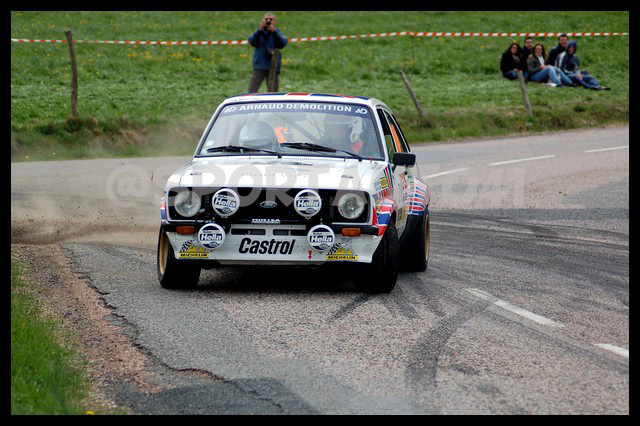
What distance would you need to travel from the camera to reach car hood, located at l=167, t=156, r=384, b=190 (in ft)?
26.8

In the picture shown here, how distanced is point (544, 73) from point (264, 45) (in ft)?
Answer: 36.5

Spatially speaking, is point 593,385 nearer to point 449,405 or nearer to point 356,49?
point 449,405

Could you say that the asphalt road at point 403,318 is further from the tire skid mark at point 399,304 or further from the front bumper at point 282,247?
the front bumper at point 282,247

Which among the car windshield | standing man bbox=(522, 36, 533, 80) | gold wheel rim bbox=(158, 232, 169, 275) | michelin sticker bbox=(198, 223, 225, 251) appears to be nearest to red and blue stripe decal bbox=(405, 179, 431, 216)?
the car windshield

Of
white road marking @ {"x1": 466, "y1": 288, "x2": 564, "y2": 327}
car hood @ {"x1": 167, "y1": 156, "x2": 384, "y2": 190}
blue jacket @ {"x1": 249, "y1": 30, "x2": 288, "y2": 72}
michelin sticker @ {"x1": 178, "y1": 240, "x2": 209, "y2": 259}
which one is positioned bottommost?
white road marking @ {"x1": 466, "y1": 288, "x2": 564, "y2": 327}

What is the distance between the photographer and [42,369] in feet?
18.7

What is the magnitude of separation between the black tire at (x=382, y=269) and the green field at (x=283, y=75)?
44.3ft

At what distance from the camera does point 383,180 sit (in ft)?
28.7

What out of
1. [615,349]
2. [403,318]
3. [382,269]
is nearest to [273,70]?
[382,269]

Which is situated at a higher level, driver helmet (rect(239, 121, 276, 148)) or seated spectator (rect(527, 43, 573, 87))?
seated spectator (rect(527, 43, 573, 87))

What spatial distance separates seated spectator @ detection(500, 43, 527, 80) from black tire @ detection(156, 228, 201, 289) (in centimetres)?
2070

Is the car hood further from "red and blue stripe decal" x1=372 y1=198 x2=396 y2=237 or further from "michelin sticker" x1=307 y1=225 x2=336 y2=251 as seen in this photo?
"michelin sticker" x1=307 y1=225 x2=336 y2=251

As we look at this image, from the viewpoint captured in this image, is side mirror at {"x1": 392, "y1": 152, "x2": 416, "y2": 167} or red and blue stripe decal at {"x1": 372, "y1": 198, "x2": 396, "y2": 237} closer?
red and blue stripe decal at {"x1": 372, "y1": 198, "x2": 396, "y2": 237}

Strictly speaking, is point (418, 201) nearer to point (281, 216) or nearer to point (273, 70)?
point (281, 216)
